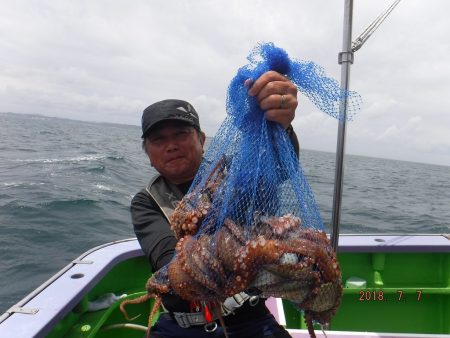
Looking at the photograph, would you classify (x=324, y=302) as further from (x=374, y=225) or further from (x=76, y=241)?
(x=374, y=225)

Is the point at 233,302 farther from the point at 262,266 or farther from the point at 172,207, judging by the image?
the point at 262,266

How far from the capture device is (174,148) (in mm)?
2416

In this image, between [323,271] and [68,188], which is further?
[68,188]

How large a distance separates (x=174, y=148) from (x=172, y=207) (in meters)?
0.39

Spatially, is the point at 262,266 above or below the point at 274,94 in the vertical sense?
below

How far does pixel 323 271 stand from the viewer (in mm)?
1355

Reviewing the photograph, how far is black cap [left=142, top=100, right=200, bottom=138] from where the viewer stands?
7.72 ft

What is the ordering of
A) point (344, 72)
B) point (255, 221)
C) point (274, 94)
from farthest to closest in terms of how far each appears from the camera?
point (344, 72), point (274, 94), point (255, 221)

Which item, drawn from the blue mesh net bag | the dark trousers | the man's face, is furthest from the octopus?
the man's face

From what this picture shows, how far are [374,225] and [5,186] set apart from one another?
1296 cm

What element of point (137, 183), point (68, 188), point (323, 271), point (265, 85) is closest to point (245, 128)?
point (265, 85)
